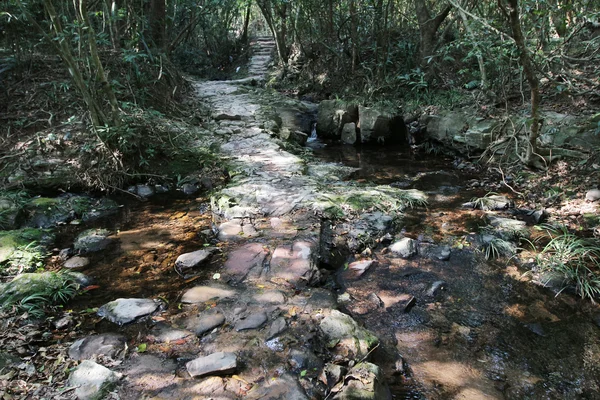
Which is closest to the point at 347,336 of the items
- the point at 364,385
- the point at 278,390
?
the point at 364,385

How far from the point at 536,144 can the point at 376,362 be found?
472 centimetres

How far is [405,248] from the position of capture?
4000mm

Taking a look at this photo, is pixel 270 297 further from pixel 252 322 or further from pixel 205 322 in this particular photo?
pixel 205 322

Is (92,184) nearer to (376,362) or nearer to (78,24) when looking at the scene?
(78,24)

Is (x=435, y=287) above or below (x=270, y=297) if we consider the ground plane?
below

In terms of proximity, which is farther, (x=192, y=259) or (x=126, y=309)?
(x=192, y=259)

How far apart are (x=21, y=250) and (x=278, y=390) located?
3.06 metres

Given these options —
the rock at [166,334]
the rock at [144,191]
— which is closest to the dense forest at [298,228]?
the rock at [166,334]

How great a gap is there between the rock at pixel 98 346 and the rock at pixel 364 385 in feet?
4.69

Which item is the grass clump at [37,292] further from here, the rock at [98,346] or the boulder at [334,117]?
the boulder at [334,117]

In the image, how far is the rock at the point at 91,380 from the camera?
2.08 metres

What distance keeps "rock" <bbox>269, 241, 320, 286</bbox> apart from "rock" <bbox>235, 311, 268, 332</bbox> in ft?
1.79

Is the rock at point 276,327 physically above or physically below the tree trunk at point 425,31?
below

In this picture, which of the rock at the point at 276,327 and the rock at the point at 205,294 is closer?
the rock at the point at 276,327
